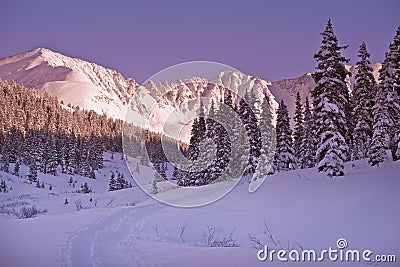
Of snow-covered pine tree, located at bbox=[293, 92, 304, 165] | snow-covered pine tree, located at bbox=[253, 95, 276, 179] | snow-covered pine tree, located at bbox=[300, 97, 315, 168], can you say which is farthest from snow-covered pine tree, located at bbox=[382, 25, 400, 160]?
snow-covered pine tree, located at bbox=[293, 92, 304, 165]

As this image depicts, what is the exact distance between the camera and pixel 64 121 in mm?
114938

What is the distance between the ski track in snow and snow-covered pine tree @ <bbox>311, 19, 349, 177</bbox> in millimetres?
14157

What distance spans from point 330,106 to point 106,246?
1953 centimetres

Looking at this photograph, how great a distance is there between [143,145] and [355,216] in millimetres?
147815

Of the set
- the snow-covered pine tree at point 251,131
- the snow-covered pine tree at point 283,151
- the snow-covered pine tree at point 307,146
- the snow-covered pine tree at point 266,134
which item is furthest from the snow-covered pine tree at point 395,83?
the snow-covered pine tree at point 307,146

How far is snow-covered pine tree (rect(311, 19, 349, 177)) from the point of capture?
81.9 feet

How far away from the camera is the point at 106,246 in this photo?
451 inches

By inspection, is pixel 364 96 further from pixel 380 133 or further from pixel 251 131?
pixel 251 131

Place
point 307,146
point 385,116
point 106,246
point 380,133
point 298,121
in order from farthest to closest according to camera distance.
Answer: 1. point 298,121
2. point 307,146
3. point 385,116
4. point 380,133
5. point 106,246

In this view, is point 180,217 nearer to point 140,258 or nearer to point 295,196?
point 295,196

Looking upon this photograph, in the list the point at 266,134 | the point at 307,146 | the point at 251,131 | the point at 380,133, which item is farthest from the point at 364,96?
the point at 307,146

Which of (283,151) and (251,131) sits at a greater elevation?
(251,131)

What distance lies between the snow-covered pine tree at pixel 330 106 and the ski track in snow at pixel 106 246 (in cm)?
1416

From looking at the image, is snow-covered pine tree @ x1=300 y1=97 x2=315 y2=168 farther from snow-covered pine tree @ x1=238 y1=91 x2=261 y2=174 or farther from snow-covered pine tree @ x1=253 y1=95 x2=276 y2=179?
snow-covered pine tree @ x1=238 y1=91 x2=261 y2=174
